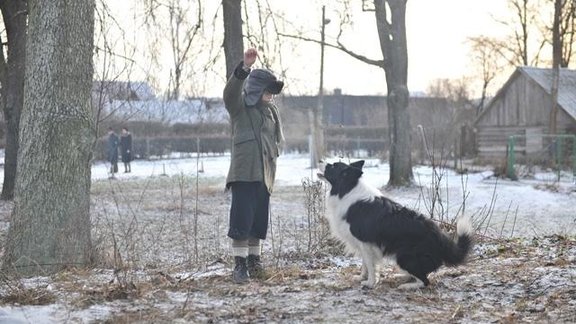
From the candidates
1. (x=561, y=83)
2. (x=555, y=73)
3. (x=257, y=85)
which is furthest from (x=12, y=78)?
(x=561, y=83)

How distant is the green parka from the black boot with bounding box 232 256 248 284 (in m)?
0.74

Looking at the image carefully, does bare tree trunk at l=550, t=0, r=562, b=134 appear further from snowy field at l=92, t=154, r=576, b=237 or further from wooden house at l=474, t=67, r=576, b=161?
snowy field at l=92, t=154, r=576, b=237

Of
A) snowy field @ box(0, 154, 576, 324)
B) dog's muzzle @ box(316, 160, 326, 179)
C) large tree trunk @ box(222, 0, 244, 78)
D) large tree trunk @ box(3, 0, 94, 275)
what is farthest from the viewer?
large tree trunk @ box(222, 0, 244, 78)

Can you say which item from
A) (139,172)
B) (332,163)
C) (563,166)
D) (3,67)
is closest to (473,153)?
(563,166)

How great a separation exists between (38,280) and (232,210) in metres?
1.95

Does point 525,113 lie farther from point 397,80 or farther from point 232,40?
point 232,40

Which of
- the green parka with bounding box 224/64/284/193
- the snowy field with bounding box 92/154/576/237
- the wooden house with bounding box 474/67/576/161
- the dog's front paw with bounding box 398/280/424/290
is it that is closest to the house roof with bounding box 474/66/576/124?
the wooden house with bounding box 474/67/576/161

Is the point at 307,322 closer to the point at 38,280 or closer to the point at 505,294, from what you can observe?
the point at 505,294

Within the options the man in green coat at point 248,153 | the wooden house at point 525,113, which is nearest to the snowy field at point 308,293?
the man in green coat at point 248,153

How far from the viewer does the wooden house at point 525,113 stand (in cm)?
3181

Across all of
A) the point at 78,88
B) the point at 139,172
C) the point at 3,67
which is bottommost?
the point at 139,172

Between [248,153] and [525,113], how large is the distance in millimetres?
31408

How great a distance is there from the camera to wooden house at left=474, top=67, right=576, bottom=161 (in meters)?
31.8

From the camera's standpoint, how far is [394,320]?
15.7ft
